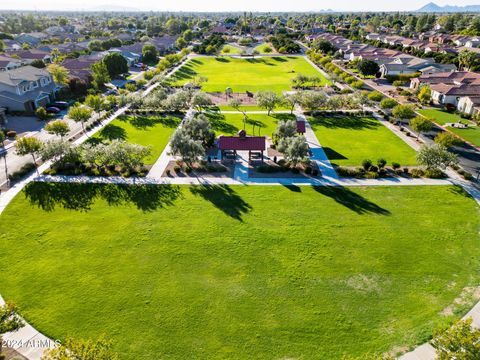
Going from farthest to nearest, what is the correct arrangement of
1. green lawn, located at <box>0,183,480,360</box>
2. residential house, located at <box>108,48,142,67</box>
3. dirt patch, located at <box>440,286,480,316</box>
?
residential house, located at <box>108,48,142,67</box>, dirt patch, located at <box>440,286,480,316</box>, green lawn, located at <box>0,183,480,360</box>

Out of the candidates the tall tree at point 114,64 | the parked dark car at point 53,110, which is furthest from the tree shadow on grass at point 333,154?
the tall tree at point 114,64

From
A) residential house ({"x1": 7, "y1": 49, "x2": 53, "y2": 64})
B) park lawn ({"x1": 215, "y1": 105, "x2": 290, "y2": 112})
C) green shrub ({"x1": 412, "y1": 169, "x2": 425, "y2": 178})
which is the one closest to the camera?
green shrub ({"x1": 412, "y1": 169, "x2": 425, "y2": 178})

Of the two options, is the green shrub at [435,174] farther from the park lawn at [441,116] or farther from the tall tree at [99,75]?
the tall tree at [99,75]

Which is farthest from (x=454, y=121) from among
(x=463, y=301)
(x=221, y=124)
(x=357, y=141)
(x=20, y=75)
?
(x=20, y=75)

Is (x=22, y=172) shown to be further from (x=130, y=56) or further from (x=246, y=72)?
(x=130, y=56)

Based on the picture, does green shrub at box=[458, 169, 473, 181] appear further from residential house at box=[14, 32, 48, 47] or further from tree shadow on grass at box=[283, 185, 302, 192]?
residential house at box=[14, 32, 48, 47]

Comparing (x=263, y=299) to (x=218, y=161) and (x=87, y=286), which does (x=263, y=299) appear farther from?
(x=218, y=161)

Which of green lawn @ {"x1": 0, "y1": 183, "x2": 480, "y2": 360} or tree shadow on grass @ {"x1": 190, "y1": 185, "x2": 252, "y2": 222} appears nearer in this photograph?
green lawn @ {"x1": 0, "y1": 183, "x2": 480, "y2": 360}

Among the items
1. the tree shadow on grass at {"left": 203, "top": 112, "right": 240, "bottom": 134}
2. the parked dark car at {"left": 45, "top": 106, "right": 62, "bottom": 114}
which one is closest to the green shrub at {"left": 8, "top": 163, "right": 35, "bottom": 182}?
the parked dark car at {"left": 45, "top": 106, "right": 62, "bottom": 114}
